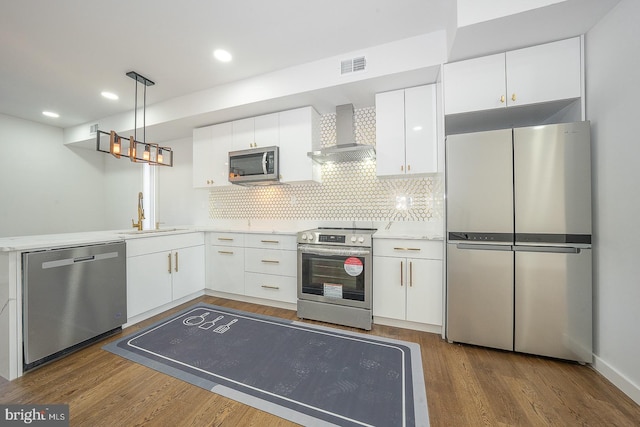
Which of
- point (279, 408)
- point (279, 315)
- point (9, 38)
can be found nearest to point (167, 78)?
point (9, 38)

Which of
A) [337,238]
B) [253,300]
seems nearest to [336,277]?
[337,238]

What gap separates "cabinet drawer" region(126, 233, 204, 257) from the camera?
2451 millimetres

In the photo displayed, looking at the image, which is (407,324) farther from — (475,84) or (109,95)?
(109,95)

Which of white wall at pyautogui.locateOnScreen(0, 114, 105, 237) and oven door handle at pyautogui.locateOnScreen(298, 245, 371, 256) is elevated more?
white wall at pyautogui.locateOnScreen(0, 114, 105, 237)

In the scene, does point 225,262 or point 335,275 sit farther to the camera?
point 225,262

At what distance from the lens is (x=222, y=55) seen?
7.93 feet

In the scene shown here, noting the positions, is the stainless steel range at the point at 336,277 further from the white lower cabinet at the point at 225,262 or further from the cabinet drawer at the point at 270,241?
the white lower cabinet at the point at 225,262

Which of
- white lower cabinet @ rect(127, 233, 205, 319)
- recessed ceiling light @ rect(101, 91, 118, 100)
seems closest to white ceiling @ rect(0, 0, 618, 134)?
recessed ceiling light @ rect(101, 91, 118, 100)

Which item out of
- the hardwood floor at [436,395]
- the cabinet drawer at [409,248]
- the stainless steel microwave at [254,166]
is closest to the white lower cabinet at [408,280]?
the cabinet drawer at [409,248]

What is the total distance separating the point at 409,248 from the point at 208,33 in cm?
269

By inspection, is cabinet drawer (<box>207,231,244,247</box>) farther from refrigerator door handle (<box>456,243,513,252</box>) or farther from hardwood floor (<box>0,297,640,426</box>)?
refrigerator door handle (<box>456,243,513,252</box>)

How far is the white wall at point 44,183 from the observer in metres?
3.65

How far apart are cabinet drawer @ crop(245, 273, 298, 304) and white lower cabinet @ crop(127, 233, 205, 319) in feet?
2.53

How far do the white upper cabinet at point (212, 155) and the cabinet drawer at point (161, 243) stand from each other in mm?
823
